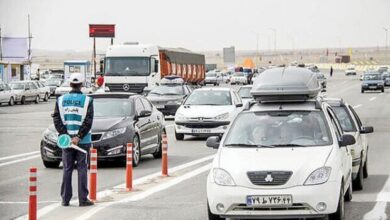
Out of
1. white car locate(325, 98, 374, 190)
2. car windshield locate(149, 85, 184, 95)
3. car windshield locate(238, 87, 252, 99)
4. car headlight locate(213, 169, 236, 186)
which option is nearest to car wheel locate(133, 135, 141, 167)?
white car locate(325, 98, 374, 190)

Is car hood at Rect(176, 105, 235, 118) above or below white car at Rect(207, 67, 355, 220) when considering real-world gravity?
below

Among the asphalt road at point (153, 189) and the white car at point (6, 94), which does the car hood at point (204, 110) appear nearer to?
the asphalt road at point (153, 189)

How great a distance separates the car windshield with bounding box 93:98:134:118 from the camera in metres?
19.1

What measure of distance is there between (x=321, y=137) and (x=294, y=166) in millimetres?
1154

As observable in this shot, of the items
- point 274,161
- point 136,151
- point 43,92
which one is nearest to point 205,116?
point 136,151

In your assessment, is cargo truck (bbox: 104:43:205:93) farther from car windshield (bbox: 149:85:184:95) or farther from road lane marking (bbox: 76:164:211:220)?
road lane marking (bbox: 76:164:211:220)

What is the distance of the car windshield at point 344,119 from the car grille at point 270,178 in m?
4.97

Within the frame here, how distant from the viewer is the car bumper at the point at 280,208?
9828mm

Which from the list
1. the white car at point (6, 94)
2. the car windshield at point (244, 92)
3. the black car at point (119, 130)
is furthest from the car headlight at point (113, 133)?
the white car at point (6, 94)

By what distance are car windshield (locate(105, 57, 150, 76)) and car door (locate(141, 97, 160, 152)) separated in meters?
22.2

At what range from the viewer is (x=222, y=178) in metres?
10.1

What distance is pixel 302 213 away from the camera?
9.83 m

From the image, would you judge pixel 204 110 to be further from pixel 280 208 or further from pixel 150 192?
pixel 280 208

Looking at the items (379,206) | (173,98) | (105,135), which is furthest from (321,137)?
(173,98)
